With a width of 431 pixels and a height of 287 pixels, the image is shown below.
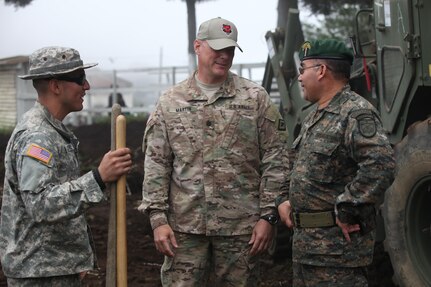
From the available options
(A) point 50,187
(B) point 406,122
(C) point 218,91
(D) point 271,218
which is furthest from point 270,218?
(B) point 406,122

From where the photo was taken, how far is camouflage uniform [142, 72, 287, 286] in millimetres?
3721

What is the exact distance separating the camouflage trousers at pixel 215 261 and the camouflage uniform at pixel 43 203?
0.54 meters

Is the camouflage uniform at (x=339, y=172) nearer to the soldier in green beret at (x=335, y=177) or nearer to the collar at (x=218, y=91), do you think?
the soldier in green beret at (x=335, y=177)

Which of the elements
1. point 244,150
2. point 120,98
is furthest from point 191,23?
point 244,150

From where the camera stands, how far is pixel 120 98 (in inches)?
829

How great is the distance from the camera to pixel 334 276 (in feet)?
11.1

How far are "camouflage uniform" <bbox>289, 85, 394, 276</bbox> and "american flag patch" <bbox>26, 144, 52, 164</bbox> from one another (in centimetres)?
112

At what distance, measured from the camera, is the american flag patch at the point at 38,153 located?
3.11 metres

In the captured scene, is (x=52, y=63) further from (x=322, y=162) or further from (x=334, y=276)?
(x=334, y=276)

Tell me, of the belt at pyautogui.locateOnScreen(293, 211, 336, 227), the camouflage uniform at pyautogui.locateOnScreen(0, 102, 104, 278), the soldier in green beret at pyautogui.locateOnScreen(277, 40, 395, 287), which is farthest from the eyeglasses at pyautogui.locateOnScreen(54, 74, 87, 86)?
the belt at pyautogui.locateOnScreen(293, 211, 336, 227)

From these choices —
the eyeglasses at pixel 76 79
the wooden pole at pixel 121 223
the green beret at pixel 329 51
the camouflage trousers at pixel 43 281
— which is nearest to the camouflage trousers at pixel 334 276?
the wooden pole at pixel 121 223

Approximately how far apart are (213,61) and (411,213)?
1.68 metres

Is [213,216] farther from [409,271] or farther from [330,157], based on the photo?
[409,271]

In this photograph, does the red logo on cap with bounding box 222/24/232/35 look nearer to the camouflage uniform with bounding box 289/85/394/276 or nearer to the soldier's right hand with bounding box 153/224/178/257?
the camouflage uniform with bounding box 289/85/394/276
